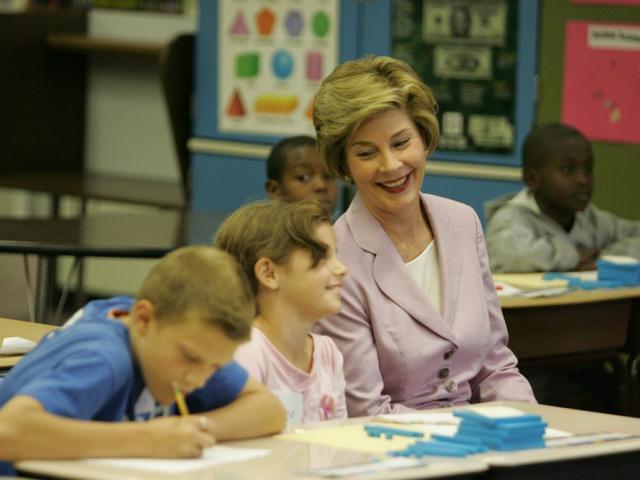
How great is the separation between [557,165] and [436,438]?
108 inches

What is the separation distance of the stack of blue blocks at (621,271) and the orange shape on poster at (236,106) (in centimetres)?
283

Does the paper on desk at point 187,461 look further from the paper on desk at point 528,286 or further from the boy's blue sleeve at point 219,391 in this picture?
the paper on desk at point 528,286

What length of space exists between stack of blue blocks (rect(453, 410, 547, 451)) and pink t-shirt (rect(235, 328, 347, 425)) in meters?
0.43

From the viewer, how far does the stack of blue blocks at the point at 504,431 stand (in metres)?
2.38

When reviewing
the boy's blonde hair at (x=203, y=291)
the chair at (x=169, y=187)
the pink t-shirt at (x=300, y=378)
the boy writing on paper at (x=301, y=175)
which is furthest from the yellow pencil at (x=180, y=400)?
the chair at (x=169, y=187)

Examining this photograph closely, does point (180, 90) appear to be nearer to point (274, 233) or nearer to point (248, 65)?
point (248, 65)

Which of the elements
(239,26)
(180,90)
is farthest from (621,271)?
(180,90)

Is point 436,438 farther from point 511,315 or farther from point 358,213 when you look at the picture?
point 511,315

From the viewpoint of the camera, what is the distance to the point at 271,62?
22.7 ft

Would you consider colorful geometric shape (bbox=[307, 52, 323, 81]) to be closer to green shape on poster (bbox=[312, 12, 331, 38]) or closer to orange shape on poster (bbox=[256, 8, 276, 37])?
green shape on poster (bbox=[312, 12, 331, 38])

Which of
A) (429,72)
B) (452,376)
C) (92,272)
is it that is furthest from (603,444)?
(92,272)

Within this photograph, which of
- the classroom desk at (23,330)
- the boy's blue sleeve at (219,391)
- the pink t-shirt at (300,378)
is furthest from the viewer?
the classroom desk at (23,330)

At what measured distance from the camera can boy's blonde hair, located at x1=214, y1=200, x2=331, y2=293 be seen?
276 centimetres

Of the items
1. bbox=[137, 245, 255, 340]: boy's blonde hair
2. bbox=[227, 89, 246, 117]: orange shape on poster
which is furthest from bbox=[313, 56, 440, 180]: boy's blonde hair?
bbox=[227, 89, 246, 117]: orange shape on poster
